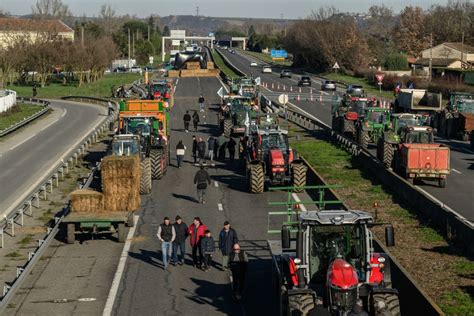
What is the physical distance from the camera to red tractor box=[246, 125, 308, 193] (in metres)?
34.1

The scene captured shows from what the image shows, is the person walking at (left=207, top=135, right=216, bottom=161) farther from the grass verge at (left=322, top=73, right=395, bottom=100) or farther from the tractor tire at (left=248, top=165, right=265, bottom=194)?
the grass verge at (left=322, top=73, right=395, bottom=100)

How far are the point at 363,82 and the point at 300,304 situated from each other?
9518cm

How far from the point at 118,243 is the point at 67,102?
65074 mm

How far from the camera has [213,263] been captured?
77.5 feet

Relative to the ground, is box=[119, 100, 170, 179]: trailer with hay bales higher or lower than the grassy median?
higher

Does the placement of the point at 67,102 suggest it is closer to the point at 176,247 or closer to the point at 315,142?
the point at 315,142

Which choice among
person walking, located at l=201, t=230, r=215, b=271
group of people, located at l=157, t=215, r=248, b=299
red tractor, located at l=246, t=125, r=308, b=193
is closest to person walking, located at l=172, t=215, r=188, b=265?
group of people, located at l=157, t=215, r=248, b=299

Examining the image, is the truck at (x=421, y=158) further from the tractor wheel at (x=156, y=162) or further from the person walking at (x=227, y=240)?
the person walking at (x=227, y=240)

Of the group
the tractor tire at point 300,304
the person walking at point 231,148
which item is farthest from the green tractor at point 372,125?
the tractor tire at point 300,304

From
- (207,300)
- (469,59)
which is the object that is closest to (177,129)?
(207,300)

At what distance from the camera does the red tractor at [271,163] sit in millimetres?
34062

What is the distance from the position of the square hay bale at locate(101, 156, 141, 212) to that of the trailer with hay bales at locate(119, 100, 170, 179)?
7281 mm

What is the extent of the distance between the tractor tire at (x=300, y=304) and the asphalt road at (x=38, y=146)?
18.4 metres

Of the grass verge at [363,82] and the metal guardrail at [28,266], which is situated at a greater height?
the metal guardrail at [28,266]
